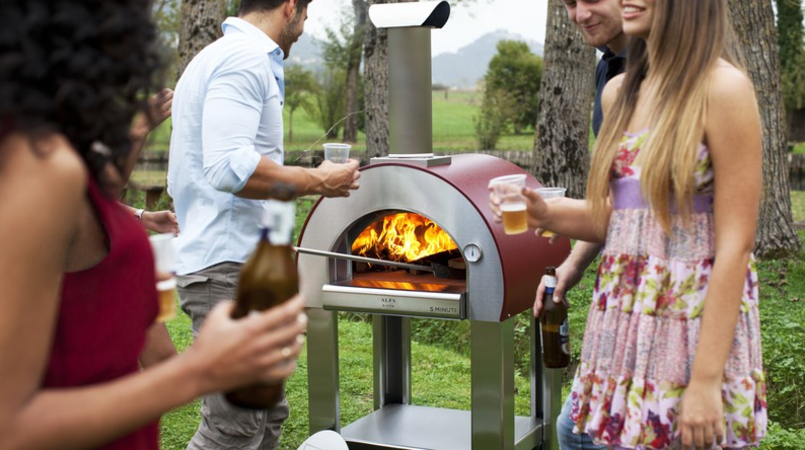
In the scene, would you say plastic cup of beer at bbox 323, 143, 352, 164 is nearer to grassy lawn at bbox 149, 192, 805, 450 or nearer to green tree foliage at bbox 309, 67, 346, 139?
grassy lawn at bbox 149, 192, 805, 450

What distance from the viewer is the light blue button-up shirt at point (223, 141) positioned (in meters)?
3.06

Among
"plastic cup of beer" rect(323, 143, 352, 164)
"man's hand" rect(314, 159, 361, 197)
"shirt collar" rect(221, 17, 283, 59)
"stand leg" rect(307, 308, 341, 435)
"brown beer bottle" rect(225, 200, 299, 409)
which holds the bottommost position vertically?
"stand leg" rect(307, 308, 341, 435)

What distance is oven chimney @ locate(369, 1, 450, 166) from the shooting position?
157 inches

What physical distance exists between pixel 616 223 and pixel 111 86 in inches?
58.3

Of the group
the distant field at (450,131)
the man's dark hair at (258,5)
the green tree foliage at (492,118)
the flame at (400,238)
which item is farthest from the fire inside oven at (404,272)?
the green tree foliage at (492,118)

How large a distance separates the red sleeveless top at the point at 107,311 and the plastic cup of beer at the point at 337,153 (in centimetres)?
196

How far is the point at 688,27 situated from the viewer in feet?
7.13

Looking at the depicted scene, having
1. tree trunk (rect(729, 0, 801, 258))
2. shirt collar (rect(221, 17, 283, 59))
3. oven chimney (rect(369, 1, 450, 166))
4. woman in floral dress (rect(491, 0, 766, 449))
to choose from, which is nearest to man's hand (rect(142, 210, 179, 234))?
shirt collar (rect(221, 17, 283, 59))

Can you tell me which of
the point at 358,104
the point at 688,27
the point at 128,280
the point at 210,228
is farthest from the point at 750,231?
the point at 358,104

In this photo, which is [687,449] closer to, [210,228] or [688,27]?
[688,27]

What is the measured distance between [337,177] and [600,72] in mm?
1050

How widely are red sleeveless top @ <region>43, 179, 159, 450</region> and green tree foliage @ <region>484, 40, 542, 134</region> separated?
2818cm

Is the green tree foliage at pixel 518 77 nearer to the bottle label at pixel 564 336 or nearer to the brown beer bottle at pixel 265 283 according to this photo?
the bottle label at pixel 564 336

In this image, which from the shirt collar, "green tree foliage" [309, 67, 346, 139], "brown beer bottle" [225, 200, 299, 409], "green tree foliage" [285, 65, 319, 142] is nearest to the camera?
"brown beer bottle" [225, 200, 299, 409]
